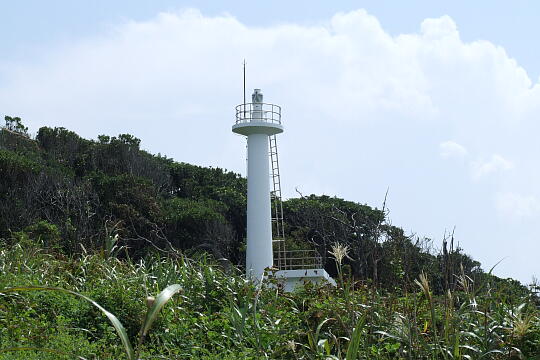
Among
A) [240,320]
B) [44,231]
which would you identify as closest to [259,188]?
[44,231]

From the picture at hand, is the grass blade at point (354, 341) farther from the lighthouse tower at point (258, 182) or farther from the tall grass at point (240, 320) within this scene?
the lighthouse tower at point (258, 182)

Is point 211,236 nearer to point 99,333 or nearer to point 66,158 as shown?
point 66,158

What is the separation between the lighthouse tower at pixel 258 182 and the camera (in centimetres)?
2050

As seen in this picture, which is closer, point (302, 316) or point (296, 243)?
point (302, 316)

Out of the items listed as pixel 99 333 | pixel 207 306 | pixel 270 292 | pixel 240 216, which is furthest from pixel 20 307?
pixel 240 216

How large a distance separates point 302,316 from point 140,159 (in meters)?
23.3

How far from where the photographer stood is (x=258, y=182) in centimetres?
2100

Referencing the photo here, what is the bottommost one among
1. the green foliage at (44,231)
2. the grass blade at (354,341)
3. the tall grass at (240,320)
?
the grass blade at (354,341)

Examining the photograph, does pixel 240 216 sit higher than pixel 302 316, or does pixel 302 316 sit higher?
pixel 240 216

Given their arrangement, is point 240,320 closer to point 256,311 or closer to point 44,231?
point 256,311

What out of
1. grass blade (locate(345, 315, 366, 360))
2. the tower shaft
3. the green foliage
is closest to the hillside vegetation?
grass blade (locate(345, 315, 366, 360))

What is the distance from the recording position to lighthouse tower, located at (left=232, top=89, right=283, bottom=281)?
20500mm

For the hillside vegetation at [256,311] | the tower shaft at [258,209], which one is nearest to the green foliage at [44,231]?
the tower shaft at [258,209]

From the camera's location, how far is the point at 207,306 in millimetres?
8523
